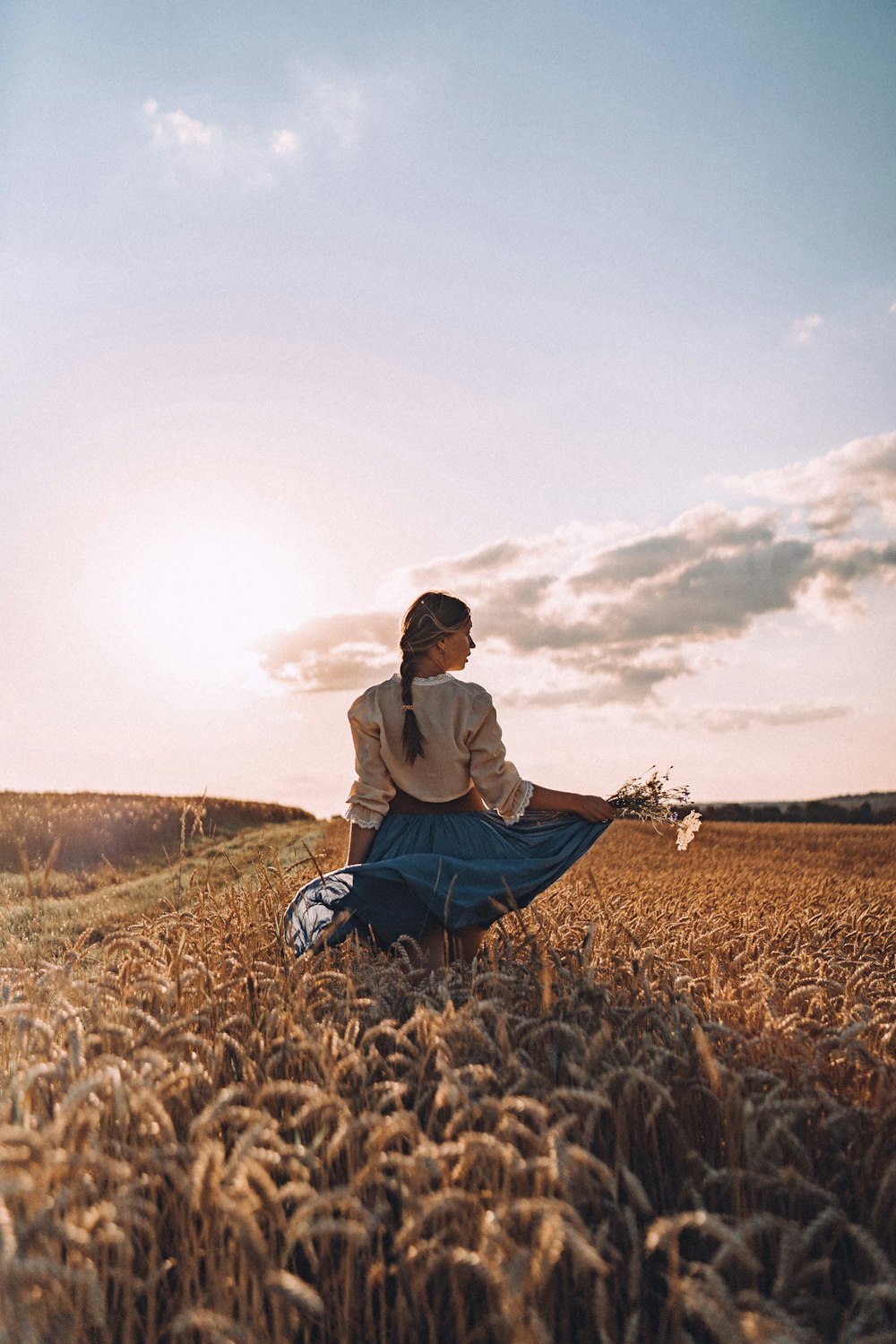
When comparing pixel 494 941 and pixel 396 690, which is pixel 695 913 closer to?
pixel 494 941

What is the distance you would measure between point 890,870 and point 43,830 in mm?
15059

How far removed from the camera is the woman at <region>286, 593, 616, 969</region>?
4.80m

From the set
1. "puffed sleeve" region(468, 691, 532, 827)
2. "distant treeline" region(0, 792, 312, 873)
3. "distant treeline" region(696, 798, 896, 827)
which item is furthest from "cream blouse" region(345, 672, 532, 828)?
"distant treeline" region(696, 798, 896, 827)

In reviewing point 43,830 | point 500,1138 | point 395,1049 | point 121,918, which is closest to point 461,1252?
point 500,1138

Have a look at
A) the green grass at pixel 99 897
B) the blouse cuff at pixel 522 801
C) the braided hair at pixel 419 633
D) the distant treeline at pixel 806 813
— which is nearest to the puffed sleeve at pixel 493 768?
the blouse cuff at pixel 522 801

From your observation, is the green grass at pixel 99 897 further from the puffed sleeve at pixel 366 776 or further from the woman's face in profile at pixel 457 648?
the woman's face in profile at pixel 457 648

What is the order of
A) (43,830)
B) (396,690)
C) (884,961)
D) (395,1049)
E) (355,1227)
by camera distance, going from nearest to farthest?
(355,1227) < (395,1049) < (396,690) < (884,961) < (43,830)

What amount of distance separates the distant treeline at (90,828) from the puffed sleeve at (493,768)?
9268mm

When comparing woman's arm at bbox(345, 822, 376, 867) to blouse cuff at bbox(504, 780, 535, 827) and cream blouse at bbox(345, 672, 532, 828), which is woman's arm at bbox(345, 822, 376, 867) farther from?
blouse cuff at bbox(504, 780, 535, 827)

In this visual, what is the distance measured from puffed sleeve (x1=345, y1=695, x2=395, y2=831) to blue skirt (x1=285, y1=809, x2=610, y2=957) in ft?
0.35

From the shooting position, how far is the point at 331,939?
426cm

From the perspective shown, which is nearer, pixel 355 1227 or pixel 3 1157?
pixel 355 1227

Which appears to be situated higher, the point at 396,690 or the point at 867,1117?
the point at 396,690

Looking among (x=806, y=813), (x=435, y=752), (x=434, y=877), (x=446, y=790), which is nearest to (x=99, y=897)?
(x=446, y=790)
